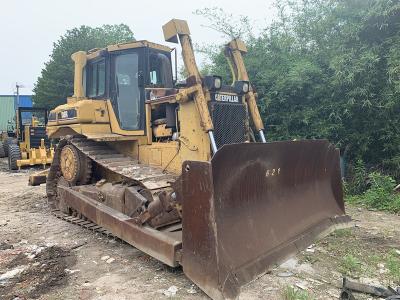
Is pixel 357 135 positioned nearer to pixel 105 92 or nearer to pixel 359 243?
pixel 359 243

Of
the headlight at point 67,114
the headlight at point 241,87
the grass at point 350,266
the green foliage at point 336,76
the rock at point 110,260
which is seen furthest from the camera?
the green foliage at point 336,76

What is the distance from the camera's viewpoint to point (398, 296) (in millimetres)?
3010

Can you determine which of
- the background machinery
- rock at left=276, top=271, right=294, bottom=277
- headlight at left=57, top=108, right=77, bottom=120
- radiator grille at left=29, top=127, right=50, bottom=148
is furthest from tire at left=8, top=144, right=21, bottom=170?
rock at left=276, top=271, right=294, bottom=277

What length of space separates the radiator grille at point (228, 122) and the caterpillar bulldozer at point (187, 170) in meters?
0.01

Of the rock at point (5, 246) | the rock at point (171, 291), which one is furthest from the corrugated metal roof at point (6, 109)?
the rock at point (171, 291)

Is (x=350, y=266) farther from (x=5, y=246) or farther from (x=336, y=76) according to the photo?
(x=336, y=76)

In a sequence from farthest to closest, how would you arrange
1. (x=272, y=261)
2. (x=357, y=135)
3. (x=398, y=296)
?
(x=357, y=135) → (x=272, y=261) → (x=398, y=296)

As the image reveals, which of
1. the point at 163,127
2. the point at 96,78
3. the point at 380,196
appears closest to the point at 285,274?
the point at 163,127

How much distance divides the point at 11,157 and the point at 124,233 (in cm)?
1210

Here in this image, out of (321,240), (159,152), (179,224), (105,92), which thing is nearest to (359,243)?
(321,240)

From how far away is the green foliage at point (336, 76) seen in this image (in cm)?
755

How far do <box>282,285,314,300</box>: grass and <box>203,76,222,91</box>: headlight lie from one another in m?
2.56

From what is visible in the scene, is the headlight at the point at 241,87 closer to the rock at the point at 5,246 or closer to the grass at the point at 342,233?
the grass at the point at 342,233

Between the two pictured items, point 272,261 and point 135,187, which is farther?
point 135,187
